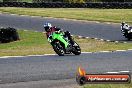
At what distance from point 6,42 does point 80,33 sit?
6685 mm

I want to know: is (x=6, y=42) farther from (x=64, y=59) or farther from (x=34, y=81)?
(x=34, y=81)

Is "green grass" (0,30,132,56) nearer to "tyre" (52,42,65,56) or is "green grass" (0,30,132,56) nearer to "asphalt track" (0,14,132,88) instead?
"tyre" (52,42,65,56)

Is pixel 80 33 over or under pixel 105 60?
under

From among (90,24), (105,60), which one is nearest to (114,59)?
(105,60)

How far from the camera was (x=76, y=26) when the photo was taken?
102ft

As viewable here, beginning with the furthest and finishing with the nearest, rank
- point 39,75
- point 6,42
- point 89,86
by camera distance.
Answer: point 6,42 → point 39,75 → point 89,86

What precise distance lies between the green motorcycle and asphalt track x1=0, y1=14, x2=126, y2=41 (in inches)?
358

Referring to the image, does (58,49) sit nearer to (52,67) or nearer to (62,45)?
(62,45)

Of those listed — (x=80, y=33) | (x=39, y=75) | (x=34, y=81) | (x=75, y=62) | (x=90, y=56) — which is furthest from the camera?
(x=80, y=33)

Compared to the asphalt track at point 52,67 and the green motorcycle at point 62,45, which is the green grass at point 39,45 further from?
the asphalt track at point 52,67

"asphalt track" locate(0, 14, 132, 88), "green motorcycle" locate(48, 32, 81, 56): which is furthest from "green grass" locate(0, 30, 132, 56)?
"asphalt track" locate(0, 14, 132, 88)

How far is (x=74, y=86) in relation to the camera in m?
10.2

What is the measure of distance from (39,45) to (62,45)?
499 cm

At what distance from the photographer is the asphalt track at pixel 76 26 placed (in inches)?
1053
